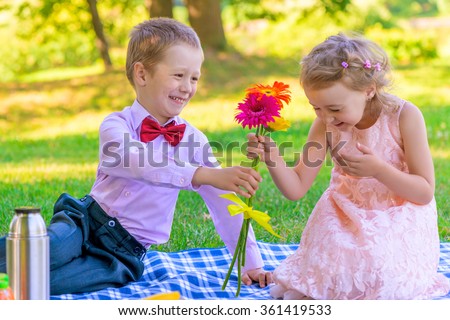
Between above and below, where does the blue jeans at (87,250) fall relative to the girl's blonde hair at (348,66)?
below

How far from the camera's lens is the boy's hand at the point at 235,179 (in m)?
3.46

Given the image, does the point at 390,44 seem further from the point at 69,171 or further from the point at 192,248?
the point at 192,248

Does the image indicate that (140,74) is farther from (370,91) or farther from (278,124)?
(370,91)

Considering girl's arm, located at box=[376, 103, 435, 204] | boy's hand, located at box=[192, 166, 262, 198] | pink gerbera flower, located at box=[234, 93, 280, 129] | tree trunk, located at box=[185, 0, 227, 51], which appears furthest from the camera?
tree trunk, located at box=[185, 0, 227, 51]

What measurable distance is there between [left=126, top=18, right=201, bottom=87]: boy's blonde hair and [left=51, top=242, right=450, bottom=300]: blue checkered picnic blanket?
108cm

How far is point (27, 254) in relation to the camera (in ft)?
10.2

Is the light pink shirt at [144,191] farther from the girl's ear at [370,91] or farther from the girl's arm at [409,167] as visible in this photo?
the girl's ear at [370,91]

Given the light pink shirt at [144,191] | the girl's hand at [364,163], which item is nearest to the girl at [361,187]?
the girl's hand at [364,163]

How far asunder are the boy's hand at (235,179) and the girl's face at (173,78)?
0.61 metres

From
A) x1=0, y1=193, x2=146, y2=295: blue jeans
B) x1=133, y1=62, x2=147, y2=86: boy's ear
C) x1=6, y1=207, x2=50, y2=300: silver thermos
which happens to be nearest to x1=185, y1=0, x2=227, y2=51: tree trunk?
x1=133, y1=62, x2=147, y2=86: boy's ear

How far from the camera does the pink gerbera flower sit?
11.0 feet

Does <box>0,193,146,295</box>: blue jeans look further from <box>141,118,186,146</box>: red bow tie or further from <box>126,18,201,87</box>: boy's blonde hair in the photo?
<box>126,18,201,87</box>: boy's blonde hair

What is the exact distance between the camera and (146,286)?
13.3 ft
